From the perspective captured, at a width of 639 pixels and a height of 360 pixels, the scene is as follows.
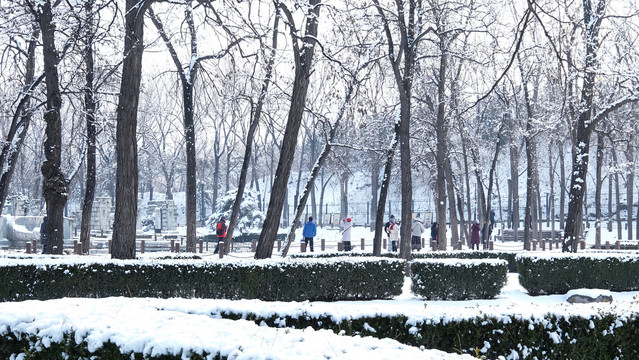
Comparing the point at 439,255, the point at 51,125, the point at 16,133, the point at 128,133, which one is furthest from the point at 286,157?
the point at 16,133

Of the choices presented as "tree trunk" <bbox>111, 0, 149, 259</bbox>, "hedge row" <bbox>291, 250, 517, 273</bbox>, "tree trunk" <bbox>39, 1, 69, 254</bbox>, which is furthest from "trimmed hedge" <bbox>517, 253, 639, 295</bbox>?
"tree trunk" <bbox>39, 1, 69, 254</bbox>

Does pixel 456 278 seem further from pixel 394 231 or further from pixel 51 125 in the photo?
pixel 394 231

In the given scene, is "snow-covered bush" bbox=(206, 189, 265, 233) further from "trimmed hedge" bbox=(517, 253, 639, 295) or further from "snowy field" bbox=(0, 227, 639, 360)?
"snowy field" bbox=(0, 227, 639, 360)

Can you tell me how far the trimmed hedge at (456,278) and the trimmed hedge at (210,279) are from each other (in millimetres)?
481

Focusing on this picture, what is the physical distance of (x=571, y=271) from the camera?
15938 mm

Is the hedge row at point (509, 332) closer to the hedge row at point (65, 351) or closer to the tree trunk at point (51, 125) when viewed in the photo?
the hedge row at point (65, 351)

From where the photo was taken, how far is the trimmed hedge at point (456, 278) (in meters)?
14.5

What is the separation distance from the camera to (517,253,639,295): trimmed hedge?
15.9m

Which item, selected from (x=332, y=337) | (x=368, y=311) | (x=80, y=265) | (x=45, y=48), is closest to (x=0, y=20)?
(x=45, y=48)

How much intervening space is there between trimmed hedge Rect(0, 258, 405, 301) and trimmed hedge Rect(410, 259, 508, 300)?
0.48 meters

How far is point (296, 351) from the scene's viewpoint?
3.81 meters

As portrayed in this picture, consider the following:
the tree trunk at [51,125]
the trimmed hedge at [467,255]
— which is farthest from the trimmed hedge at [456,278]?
the tree trunk at [51,125]

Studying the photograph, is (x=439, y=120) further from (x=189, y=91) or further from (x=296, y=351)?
(x=296, y=351)

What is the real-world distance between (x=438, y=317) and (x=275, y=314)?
154 cm
